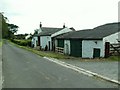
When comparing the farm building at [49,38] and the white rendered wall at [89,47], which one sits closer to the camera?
the white rendered wall at [89,47]

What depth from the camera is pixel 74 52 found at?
38.6 metres

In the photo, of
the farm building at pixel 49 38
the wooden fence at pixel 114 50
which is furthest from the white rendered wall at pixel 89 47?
the farm building at pixel 49 38

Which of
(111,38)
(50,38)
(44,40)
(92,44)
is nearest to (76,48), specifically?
(92,44)

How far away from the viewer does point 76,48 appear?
123ft

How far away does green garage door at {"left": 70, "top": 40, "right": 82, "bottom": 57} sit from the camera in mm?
36188

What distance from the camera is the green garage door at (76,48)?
36188 millimetres

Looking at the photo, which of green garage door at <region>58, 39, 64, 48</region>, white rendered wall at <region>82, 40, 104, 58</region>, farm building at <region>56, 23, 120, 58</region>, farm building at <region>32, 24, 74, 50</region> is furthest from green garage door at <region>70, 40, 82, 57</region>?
farm building at <region>32, 24, 74, 50</region>

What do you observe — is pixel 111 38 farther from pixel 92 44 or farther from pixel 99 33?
pixel 99 33

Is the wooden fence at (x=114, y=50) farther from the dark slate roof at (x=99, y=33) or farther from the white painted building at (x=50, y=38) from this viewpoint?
the white painted building at (x=50, y=38)

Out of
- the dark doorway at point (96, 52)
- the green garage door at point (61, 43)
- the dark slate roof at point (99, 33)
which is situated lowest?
the dark doorway at point (96, 52)

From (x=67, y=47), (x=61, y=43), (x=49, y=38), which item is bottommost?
(x=67, y=47)

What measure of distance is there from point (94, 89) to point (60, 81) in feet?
8.80

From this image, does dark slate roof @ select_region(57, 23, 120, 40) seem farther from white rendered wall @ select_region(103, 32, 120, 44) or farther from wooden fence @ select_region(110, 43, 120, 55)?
wooden fence @ select_region(110, 43, 120, 55)

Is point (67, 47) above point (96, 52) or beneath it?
above
